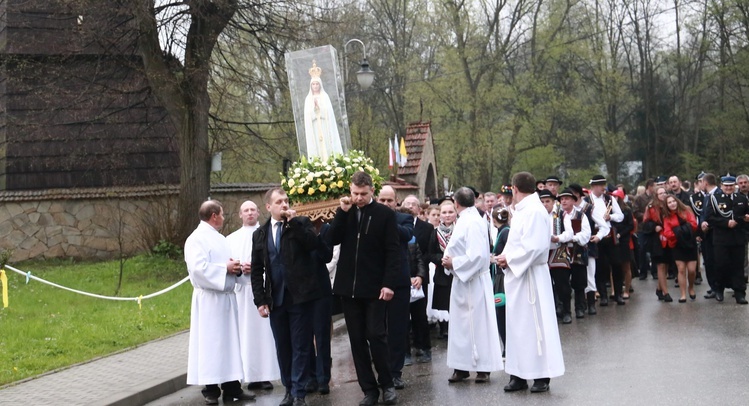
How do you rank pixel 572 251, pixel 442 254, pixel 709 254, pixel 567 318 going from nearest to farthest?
pixel 442 254
pixel 567 318
pixel 572 251
pixel 709 254

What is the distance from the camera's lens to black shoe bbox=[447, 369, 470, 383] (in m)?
10.7

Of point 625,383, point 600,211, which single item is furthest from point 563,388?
point 600,211

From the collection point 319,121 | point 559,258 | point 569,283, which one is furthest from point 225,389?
point 569,283

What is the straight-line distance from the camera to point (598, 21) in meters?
49.9

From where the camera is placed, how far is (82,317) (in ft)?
51.9

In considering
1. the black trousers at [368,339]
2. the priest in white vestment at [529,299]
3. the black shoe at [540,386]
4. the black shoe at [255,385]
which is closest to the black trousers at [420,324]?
the black shoe at [255,385]

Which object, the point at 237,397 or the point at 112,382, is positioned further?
the point at 112,382

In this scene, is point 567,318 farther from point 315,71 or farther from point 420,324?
point 315,71

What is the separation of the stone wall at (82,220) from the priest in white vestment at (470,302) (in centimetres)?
1436

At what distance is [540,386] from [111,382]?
4.45 m

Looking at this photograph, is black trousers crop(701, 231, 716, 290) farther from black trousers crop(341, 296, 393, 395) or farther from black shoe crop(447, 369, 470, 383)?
black trousers crop(341, 296, 393, 395)

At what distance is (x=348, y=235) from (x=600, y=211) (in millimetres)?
8303

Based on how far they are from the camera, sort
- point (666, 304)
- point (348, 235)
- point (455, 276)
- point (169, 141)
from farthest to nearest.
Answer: point (169, 141), point (666, 304), point (455, 276), point (348, 235)

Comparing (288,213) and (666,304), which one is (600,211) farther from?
(288,213)
